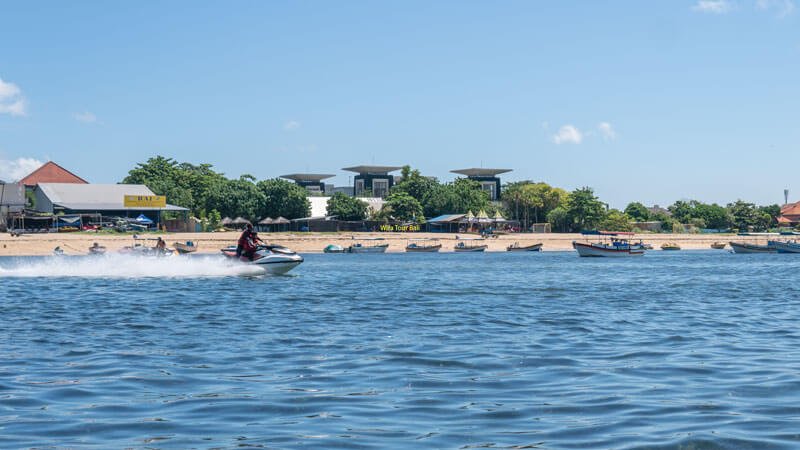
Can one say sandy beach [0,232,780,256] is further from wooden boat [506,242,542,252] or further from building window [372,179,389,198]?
building window [372,179,389,198]

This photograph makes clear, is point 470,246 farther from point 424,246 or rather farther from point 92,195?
point 92,195

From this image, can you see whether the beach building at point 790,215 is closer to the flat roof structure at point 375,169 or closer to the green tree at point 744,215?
the green tree at point 744,215

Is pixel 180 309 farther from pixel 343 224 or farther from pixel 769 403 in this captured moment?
pixel 343 224

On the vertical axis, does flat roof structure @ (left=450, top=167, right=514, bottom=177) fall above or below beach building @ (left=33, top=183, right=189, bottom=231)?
above

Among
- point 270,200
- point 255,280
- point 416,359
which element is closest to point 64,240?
point 270,200

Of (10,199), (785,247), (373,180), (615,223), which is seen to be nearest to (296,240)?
(10,199)

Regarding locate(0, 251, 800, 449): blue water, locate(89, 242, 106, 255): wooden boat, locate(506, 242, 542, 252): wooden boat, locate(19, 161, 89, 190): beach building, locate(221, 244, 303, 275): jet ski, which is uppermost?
locate(19, 161, 89, 190): beach building

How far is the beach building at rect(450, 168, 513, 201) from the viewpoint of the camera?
160 metres

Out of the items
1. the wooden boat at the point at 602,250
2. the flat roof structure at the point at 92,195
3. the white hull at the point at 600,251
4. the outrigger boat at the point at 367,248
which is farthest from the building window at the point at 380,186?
the white hull at the point at 600,251

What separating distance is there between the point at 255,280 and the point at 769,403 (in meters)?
25.2

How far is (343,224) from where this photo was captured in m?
104

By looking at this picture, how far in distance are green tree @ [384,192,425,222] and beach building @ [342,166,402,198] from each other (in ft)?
152

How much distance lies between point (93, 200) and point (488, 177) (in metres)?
92.8

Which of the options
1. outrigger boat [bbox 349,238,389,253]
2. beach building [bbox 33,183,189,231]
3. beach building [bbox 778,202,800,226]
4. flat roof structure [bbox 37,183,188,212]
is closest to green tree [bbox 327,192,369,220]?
outrigger boat [bbox 349,238,389,253]
